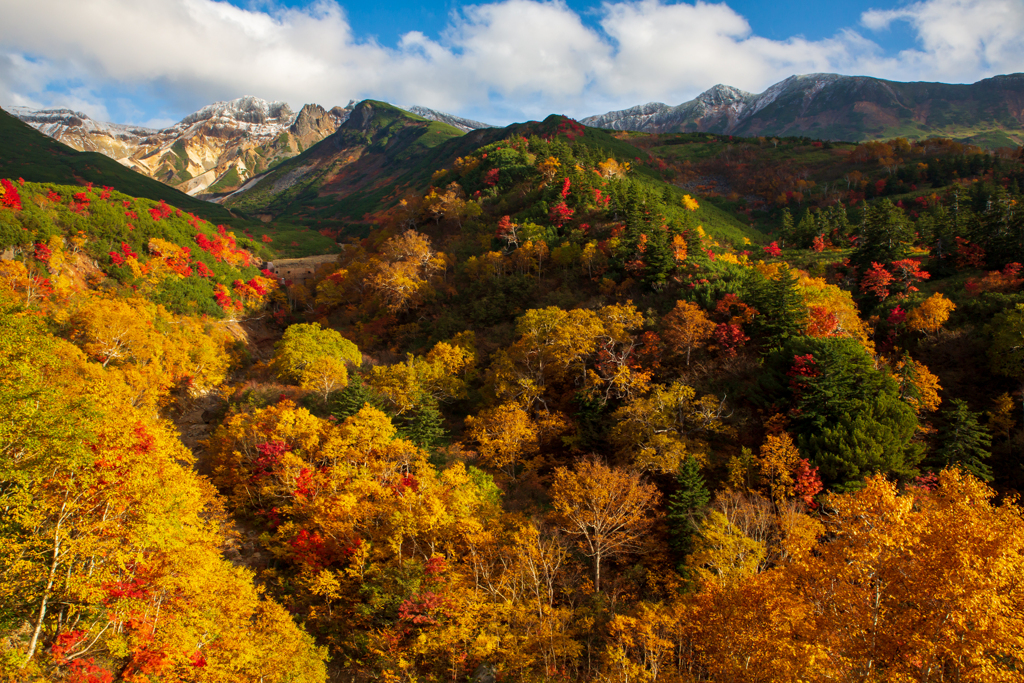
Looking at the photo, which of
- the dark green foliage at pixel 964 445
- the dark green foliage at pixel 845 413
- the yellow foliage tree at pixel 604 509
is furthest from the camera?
the dark green foliage at pixel 845 413

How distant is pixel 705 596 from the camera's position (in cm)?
2000

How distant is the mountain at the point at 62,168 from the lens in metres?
94.5

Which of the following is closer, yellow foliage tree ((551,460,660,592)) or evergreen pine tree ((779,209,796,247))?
yellow foliage tree ((551,460,660,592))

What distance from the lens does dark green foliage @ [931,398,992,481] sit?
2364cm

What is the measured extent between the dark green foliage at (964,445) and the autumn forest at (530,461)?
0.27m

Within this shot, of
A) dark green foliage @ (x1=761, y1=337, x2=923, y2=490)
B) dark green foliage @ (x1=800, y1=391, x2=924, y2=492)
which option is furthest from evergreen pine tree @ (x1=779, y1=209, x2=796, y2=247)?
dark green foliage @ (x1=800, y1=391, x2=924, y2=492)

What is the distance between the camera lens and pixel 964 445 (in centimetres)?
2394

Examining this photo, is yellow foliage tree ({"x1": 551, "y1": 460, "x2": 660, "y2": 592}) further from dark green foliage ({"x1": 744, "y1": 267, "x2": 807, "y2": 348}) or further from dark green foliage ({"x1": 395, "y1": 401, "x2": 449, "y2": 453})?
dark green foliage ({"x1": 744, "y1": 267, "x2": 807, "y2": 348})

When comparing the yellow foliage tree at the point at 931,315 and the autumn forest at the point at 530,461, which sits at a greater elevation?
the yellow foliage tree at the point at 931,315

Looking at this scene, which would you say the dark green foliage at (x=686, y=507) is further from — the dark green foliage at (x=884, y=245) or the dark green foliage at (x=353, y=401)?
the dark green foliage at (x=884, y=245)

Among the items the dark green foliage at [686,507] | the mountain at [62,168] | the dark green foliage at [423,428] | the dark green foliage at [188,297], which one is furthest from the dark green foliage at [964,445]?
the mountain at [62,168]

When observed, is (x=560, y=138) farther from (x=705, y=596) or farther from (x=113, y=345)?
(x=705, y=596)

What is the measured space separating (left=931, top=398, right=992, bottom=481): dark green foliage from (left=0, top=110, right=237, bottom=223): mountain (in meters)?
132

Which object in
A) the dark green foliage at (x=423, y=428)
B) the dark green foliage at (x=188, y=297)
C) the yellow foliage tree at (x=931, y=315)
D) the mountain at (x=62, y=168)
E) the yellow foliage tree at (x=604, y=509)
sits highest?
the mountain at (x=62, y=168)
